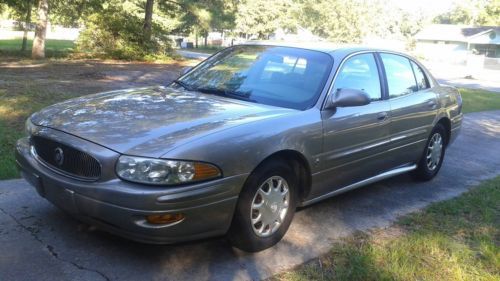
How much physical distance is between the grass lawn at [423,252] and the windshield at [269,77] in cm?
125

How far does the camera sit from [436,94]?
6.10 meters

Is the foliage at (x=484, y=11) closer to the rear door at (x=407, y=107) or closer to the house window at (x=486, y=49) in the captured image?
the house window at (x=486, y=49)

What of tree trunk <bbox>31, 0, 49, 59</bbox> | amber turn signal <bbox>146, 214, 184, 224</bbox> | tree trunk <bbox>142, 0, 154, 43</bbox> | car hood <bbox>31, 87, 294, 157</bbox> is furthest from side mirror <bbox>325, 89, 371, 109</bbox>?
tree trunk <bbox>142, 0, 154, 43</bbox>

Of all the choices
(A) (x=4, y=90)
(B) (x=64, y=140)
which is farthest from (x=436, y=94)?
(A) (x=4, y=90)

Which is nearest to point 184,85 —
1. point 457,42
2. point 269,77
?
point 269,77

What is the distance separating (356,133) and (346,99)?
460mm

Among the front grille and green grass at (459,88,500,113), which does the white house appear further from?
the front grille

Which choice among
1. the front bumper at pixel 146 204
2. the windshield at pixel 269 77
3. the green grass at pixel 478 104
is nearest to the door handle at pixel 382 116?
the windshield at pixel 269 77

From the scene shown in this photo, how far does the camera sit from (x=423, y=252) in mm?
4027

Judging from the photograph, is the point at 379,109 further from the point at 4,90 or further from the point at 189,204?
the point at 4,90

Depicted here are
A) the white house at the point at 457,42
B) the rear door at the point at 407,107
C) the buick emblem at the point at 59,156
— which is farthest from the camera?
the white house at the point at 457,42

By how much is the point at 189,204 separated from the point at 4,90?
6764 mm

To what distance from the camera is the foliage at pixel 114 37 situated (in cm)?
2000

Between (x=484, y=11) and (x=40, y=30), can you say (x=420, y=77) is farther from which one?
(x=484, y=11)
